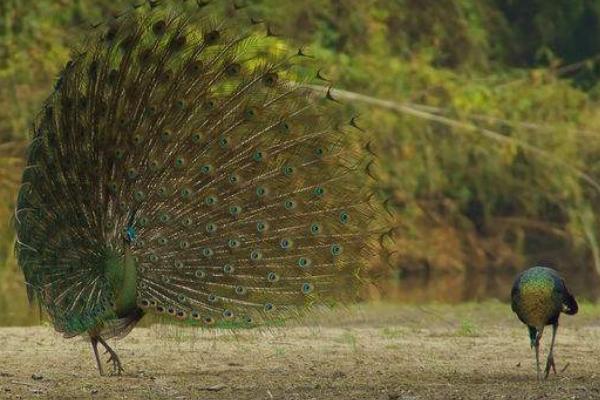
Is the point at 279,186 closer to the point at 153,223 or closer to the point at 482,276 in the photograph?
the point at 153,223

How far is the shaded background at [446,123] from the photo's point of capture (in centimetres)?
2062

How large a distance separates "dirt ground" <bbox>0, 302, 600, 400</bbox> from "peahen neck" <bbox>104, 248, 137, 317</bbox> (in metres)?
0.43

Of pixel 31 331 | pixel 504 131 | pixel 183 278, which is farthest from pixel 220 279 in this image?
pixel 504 131

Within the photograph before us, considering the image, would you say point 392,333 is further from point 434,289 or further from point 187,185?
point 434,289

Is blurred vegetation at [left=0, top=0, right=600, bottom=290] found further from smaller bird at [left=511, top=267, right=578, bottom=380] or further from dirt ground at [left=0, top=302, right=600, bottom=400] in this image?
smaller bird at [left=511, top=267, right=578, bottom=380]

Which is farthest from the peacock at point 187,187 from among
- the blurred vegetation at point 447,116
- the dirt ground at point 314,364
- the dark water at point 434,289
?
the blurred vegetation at point 447,116

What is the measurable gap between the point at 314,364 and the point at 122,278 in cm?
144

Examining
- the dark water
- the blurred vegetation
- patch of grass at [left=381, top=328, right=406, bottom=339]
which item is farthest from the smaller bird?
the blurred vegetation

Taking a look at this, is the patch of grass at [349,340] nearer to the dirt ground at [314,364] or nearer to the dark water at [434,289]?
the dirt ground at [314,364]

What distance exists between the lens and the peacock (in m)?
8.88

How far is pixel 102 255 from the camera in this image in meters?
8.93

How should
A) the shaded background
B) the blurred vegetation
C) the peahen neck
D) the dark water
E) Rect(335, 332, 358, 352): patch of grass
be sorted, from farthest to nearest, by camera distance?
the blurred vegetation, the shaded background, the dark water, Rect(335, 332, 358, 352): patch of grass, the peahen neck

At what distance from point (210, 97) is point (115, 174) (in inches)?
28.9

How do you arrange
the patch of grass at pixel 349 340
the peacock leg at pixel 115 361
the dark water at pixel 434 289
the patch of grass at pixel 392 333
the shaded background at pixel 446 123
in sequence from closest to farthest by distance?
the peacock leg at pixel 115 361, the patch of grass at pixel 349 340, the patch of grass at pixel 392 333, the dark water at pixel 434 289, the shaded background at pixel 446 123
